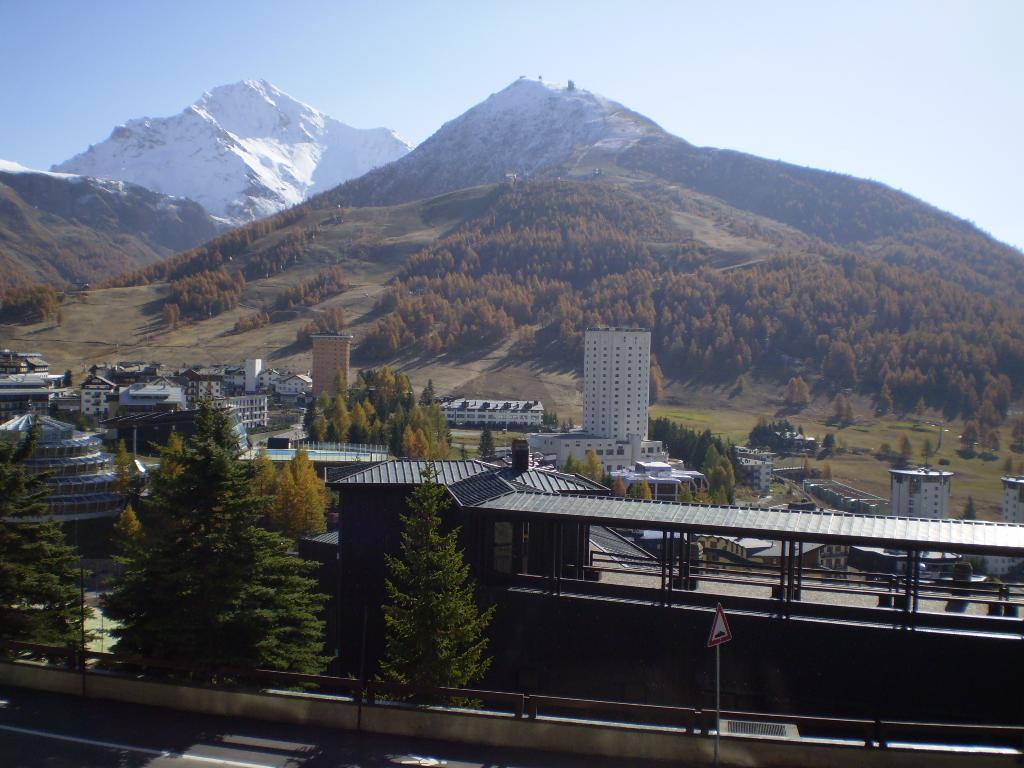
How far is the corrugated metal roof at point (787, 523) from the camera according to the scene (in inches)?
493

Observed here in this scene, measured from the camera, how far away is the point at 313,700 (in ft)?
36.0

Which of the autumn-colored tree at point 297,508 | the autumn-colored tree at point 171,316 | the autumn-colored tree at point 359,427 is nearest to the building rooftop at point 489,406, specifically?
the autumn-colored tree at point 359,427

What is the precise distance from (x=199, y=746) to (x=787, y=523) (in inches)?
336

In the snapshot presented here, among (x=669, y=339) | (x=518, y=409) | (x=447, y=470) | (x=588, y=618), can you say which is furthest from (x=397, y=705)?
(x=669, y=339)

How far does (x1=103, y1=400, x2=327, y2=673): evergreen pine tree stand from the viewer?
1264 centimetres

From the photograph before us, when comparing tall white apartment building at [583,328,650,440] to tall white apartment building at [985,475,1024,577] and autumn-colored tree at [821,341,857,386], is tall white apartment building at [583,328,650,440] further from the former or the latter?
autumn-colored tree at [821,341,857,386]

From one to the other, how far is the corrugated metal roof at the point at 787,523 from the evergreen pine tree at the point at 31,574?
7118 mm

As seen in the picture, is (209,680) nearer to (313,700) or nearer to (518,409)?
(313,700)

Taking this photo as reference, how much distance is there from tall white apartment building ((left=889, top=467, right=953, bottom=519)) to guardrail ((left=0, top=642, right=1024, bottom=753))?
66756 mm

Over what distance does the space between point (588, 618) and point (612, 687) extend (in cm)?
110

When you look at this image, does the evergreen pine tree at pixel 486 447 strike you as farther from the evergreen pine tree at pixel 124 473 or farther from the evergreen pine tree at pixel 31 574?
the evergreen pine tree at pixel 31 574

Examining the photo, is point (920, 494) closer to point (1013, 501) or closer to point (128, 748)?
point (1013, 501)

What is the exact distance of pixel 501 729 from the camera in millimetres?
10516

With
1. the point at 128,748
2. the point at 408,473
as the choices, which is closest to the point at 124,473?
the point at 408,473
